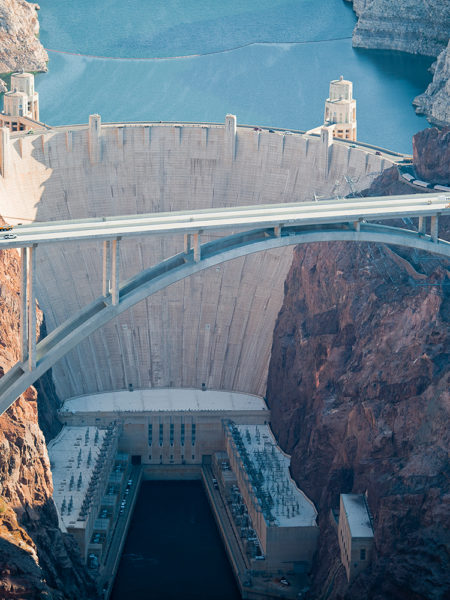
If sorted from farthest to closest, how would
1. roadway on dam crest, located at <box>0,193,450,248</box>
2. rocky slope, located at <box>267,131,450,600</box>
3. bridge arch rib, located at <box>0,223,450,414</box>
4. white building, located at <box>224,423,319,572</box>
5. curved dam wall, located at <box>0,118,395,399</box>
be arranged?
curved dam wall, located at <box>0,118,395,399</box>, white building, located at <box>224,423,319,572</box>, rocky slope, located at <box>267,131,450,600</box>, roadway on dam crest, located at <box>0,193,450,248</box>, bridge arch rib, located at <box>0,223,450,414</box>

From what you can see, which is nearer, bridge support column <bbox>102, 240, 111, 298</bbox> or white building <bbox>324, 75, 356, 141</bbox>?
bridge support column <bbox>102, 240, 111, 298</bbox>

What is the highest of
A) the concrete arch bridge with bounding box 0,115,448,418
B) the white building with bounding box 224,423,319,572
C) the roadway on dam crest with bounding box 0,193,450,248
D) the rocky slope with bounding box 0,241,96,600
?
the roadway on dam crest with bounding box 0,193,450,248

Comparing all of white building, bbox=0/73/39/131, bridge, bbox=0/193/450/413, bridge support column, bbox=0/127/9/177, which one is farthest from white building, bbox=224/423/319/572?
white building, bbox=0/73/39/131


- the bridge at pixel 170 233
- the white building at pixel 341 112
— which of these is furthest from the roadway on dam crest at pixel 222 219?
the white building at pixel 341 112

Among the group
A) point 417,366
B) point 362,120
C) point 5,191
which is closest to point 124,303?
point 417,366

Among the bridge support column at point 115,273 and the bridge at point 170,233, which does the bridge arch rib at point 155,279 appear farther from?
the bridge support column at point 115,273

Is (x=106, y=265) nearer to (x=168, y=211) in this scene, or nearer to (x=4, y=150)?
(x=4, y=150)

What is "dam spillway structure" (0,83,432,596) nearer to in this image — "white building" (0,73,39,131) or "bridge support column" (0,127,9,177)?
"bridge support column" (0,127,9,177)
